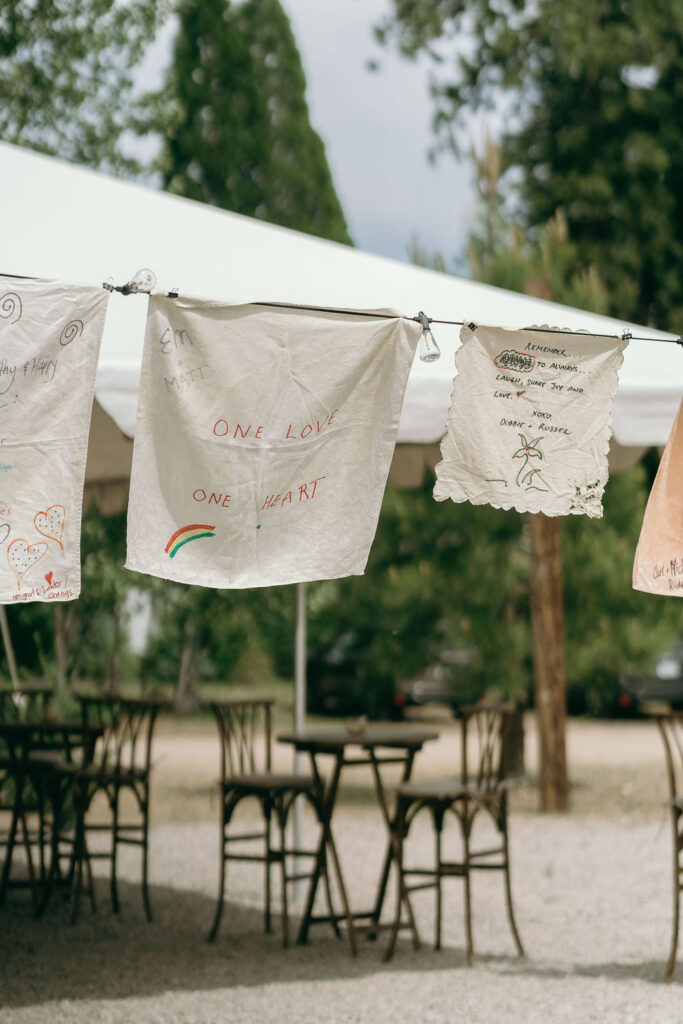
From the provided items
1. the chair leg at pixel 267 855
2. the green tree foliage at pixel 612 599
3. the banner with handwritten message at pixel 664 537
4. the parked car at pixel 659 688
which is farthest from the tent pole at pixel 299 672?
the parked car at pixel 659 688

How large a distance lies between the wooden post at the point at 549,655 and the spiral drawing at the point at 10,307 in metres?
6.14

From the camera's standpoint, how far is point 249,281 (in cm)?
441

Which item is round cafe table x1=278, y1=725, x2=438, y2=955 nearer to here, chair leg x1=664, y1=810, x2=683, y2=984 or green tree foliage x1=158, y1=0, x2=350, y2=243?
chair leg x1=664, y1=810, x2=683, y2=984

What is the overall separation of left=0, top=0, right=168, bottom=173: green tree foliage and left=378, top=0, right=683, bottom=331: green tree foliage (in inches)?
242

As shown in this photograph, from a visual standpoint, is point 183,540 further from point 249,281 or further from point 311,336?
point 249,281

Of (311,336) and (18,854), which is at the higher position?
(311,336)

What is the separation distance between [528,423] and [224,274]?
1.41 m

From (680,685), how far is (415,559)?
747 centimetres

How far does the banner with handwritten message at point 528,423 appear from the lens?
3443 mm

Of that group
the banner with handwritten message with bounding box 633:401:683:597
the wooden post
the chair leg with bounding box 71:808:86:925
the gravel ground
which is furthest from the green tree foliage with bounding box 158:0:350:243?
the banner with handwritten message with bounding box 633:401:683:597

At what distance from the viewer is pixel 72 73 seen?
12320 mm

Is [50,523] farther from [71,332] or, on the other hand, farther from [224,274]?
[224,274]

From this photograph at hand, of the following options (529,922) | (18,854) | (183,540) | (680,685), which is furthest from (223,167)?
(183,540)

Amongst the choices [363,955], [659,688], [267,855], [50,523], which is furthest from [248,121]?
[50,523]
